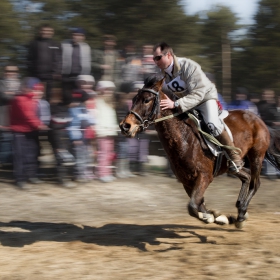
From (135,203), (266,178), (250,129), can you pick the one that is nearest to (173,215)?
(135,203)

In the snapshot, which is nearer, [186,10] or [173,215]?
[173,215]

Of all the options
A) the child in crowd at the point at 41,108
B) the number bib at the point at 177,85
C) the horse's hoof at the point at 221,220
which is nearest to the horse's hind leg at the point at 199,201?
the horse's hoof at the point at 221,220

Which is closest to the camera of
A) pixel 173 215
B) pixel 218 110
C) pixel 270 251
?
pixel 270 251

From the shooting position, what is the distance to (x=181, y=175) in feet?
23.0

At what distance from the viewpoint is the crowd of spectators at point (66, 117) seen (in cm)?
1030

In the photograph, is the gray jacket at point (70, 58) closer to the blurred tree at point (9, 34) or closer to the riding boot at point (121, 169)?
the riding boot at point (121, 169)

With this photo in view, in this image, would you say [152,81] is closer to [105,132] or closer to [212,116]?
[212,116]

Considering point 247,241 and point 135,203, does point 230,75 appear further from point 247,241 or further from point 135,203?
point 247,241

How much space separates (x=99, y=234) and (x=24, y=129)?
3499 mm

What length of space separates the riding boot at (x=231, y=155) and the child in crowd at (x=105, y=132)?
3.83 metres

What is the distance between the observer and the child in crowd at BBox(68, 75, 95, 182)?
1062cm

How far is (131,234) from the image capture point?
7.61 meters

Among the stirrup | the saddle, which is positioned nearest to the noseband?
the saddle

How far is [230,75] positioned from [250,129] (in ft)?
46.6
